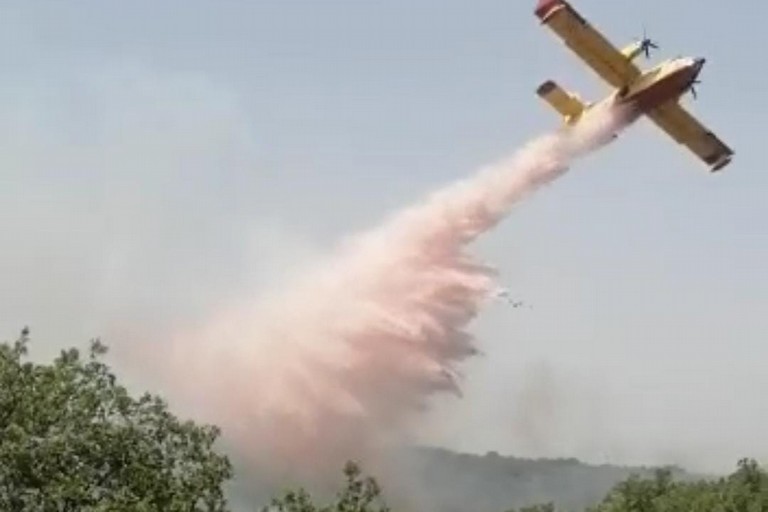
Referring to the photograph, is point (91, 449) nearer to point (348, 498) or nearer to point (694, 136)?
point (348, 498)

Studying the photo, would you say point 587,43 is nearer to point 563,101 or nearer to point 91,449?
point 563,101

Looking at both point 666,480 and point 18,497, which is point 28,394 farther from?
point 666,480

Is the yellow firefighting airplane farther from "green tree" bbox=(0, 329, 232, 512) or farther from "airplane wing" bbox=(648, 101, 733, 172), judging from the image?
"green tree" bbox=(0, 329, 232, 512)

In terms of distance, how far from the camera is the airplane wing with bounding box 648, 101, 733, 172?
64188 mm

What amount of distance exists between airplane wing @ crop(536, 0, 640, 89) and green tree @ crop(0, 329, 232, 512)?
95.7 ft

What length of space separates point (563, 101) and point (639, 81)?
5.70 metres

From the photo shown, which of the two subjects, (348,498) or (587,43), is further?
(587,43)

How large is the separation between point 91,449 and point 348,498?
755cm

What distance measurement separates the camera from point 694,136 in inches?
2562

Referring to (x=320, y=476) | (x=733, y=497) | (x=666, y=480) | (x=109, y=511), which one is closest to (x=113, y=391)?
(x=109, y=511)

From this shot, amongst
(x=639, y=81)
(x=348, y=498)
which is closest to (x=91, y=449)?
(x=348, y=498)

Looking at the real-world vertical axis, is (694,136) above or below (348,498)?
above

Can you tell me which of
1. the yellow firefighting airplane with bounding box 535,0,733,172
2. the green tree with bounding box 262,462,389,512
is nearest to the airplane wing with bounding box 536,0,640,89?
the yellow firefighting airplane with bounding box 535,0,733,172

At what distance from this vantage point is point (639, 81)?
60969mm
